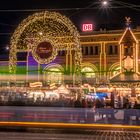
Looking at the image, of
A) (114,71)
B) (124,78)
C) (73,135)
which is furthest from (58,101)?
(124,78)

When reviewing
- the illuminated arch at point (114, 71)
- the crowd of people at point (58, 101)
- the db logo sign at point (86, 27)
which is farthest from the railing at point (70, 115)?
the db logo sign at point (86, 27)

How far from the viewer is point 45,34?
95.7 feet

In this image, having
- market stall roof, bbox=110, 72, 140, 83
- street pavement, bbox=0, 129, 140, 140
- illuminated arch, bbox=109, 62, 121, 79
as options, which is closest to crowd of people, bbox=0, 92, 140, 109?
street pavement, bbox=0, 129, 140, 140

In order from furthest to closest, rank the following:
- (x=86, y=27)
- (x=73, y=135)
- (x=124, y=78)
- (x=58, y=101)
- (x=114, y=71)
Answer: (x=86, y=27)
(x=124, y=78)
(x=114, y=71)
(x=58, y=101)
(x=73, y=135)

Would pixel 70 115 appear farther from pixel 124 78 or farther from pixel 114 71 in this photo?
pixel 124 78

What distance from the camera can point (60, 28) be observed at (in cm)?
2858

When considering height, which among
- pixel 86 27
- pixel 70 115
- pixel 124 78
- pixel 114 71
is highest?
pixel 86 27

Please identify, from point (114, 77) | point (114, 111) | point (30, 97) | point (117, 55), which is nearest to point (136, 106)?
point (114, 111)

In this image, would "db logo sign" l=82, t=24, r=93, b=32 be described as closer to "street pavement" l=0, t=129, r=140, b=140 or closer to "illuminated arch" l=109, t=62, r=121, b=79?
"illuminated arch" l=109, t=62, r=121, b=79

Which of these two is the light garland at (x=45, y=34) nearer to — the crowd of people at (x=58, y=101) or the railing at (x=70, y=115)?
the crowd of people at (x=58, y=101)

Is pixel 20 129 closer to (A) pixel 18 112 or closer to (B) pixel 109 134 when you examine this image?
(A) pixel 18 112

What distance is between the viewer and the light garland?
28.1 meters

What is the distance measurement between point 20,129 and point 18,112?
68 cm

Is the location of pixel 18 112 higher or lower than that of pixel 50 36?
lower
